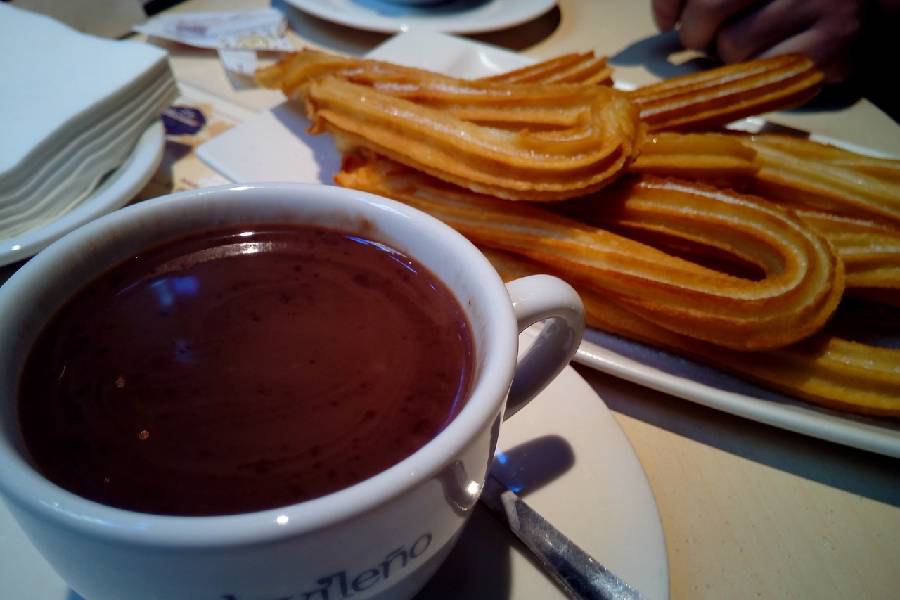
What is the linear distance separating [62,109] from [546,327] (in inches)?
29.0

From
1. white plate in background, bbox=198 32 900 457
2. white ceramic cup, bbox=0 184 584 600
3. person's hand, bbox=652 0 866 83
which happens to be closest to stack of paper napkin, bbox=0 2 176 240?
white plate in background, bbox=198 32 900 457

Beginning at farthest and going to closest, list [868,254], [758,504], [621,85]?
[621,85]
[868,254]
[758,504]

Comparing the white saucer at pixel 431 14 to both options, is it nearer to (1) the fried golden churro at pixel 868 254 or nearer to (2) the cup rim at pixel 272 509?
(1) the fried golden churro at pixel 868 254

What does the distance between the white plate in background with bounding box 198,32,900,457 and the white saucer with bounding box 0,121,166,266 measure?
0.26 feet

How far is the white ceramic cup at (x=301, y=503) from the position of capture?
285mm

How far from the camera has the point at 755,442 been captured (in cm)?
64

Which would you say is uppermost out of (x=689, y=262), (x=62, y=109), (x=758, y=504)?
(x=62, y=109)

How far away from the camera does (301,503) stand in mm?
298

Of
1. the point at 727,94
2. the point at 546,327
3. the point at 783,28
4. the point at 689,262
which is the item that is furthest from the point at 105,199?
the point at 783,28

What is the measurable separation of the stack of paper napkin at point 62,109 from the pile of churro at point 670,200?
251 mm

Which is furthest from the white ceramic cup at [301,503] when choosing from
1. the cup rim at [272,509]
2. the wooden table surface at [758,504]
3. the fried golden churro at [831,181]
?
the fried golden churro at [831,181]

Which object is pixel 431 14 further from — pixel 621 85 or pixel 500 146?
pixel 500 146

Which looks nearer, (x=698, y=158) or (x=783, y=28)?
(x=698, y=158)

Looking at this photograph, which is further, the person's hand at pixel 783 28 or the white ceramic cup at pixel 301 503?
the person's hand at pixel 783 28
